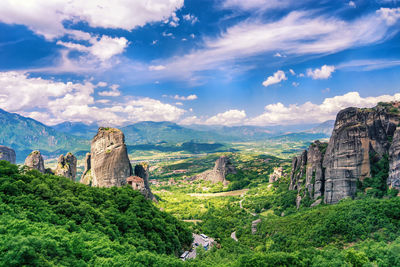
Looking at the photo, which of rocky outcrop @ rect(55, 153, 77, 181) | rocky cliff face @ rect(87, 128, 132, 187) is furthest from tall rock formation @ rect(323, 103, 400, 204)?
rocky outcrop @ rect(55, 153, 77, 181)

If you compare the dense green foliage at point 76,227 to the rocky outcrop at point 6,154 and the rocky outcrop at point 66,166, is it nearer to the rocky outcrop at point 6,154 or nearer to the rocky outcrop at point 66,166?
the rocky outcrop at point 66,166

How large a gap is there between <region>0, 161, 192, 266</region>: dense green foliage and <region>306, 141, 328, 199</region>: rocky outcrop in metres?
33.0

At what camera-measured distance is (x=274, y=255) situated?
1084 inches

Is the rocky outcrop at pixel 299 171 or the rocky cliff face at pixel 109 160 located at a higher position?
the rocky cliff face at pixel 109 160

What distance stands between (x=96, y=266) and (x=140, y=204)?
82.2 feet

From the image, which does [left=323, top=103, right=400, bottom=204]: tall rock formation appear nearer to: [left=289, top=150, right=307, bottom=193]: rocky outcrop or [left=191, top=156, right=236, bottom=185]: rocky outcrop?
[left=289, top=150, right=307, bottom=193]: rocky outcrop

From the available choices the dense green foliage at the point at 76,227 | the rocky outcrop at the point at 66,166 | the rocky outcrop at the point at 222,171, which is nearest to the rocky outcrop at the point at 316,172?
the dense green foliage at the point at 76,227

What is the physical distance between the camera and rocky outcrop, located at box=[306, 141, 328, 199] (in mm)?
57938

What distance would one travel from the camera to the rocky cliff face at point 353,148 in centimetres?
5159

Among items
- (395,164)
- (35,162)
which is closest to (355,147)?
(395,164)

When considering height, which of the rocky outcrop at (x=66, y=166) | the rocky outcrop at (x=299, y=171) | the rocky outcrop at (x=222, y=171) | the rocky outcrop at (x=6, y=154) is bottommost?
the rocky outcrop at (x=222, y=171)

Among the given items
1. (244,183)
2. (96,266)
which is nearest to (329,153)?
(96,266)

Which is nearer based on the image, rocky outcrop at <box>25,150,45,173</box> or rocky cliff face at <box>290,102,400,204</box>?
rocky cliff face at <box>290,102,400,204</box>

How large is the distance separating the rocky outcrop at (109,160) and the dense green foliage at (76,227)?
18.3 metres
